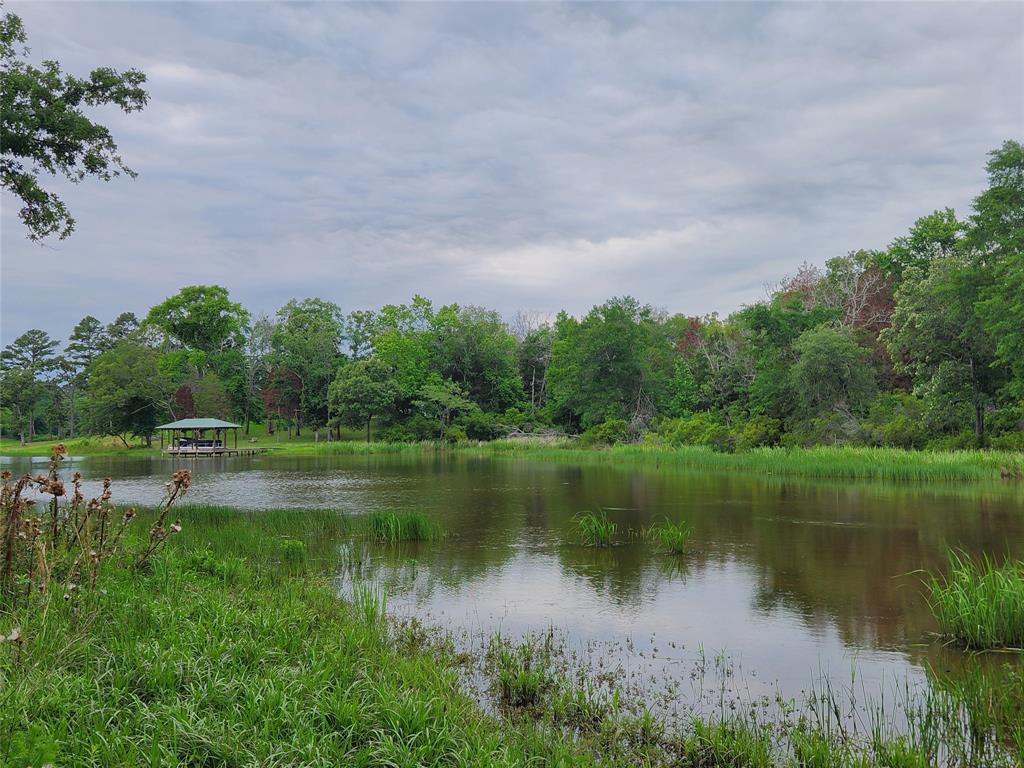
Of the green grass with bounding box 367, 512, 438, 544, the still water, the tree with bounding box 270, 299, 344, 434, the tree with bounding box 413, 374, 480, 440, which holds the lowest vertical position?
the still water

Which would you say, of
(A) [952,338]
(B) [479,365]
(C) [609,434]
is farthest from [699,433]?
(B) [479,365]

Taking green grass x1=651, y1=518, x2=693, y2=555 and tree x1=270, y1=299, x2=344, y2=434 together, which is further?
tree x1=270, y1=299, x2=344, y2=434

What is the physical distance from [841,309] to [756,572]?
106ft

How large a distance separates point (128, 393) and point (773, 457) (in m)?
42.9

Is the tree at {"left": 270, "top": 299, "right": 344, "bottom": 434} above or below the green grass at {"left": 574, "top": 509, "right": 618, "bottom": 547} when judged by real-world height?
above

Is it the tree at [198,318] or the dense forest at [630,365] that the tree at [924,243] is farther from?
the tree at [198,318]

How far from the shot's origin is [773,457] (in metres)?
27.2

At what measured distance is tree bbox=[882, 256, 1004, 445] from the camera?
85.1 ft

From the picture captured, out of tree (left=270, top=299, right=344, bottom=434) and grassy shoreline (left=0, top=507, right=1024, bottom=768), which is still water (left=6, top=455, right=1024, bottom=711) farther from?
tree (left=270, top=299, right=344, bottom=434)

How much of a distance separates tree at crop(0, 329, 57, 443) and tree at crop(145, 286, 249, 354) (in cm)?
1120

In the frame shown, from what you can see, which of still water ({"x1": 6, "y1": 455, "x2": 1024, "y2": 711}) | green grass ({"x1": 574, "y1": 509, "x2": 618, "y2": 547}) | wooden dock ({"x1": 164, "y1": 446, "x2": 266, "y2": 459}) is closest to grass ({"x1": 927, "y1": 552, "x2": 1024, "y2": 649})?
still water ({"x1": 6, "y1": 455, "x2": 1024, "y2": 711})

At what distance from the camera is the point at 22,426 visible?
62969mm

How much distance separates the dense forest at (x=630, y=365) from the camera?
2636 centimetres

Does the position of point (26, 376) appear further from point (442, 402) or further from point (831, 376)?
point (831, 376)
